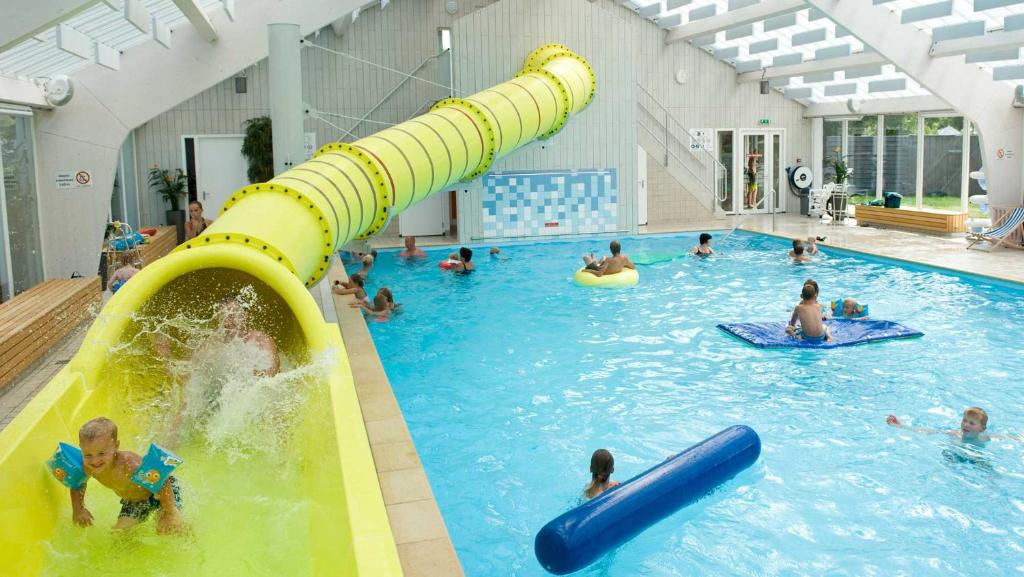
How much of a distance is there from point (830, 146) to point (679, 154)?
3891mm

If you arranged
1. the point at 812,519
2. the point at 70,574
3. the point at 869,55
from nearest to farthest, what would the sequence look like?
the point at 70,574 < the point at 812,519 < the point at 869,55

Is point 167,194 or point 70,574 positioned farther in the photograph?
point 167,194

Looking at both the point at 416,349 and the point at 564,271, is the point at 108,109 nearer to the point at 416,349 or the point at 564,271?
the point at 416,349

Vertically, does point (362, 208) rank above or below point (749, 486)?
above

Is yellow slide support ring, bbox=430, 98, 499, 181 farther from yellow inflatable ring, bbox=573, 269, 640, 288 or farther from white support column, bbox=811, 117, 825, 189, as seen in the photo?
white support column, bbox=811, 117, 825, 189

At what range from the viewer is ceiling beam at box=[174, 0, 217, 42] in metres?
7.26

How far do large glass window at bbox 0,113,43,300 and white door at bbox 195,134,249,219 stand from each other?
663cm

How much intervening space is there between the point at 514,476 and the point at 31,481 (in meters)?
2.52

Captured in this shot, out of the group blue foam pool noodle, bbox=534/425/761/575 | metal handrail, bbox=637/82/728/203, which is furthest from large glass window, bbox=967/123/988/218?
blue foam pool noodle, bbox=534/425/761/575

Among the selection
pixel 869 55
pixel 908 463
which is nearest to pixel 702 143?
pixel 869 55

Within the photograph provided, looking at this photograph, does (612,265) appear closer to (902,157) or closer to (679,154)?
(679,154)

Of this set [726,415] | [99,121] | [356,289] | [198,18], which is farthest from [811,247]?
[99,121]

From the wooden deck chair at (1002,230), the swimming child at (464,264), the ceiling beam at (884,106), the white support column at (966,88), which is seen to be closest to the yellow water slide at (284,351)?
the swimming child at (464,264)

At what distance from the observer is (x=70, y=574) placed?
10.9ft
